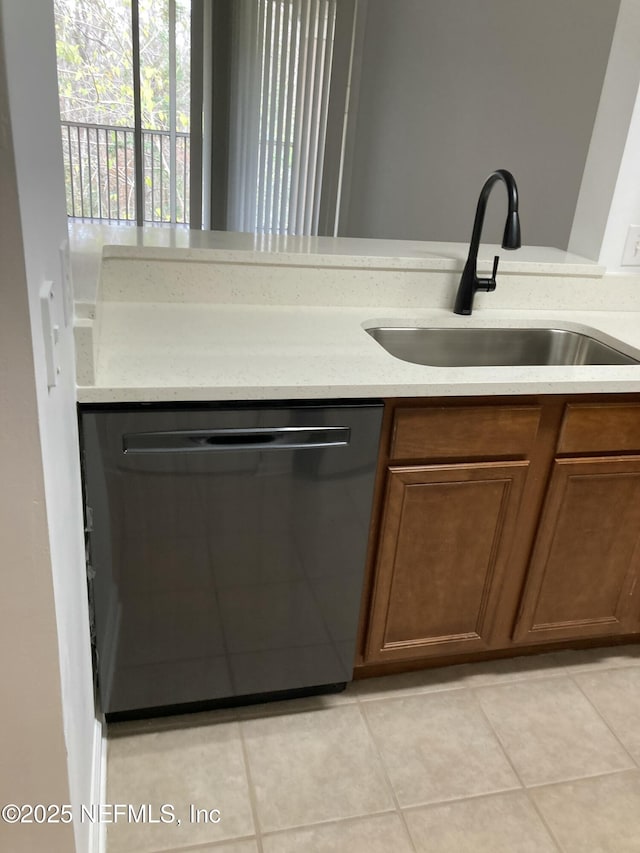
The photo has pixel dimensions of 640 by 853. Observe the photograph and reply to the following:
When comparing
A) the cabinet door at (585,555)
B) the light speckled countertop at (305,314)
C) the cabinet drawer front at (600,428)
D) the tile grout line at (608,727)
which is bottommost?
the tile grout line at (608,727)

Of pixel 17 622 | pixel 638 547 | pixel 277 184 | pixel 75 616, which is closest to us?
pixel 17 622

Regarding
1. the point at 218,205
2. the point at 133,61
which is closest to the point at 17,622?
the point at 133,61

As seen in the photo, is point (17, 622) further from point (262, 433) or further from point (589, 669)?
point (589, 669)

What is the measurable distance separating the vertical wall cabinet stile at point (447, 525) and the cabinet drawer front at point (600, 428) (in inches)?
3.7

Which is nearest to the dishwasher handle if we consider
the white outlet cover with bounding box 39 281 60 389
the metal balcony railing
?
the white outlet cover with bounding box 39 281 60 389

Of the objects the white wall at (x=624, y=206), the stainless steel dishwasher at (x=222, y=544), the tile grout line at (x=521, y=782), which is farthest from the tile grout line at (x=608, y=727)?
the white wall at (x=624, y=206)

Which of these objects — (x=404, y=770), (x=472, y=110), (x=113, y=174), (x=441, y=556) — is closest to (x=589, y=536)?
(x=441, y=556)

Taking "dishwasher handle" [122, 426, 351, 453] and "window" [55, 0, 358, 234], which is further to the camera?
"window" [55, 0, 358, 234]

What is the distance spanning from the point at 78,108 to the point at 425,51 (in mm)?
2539

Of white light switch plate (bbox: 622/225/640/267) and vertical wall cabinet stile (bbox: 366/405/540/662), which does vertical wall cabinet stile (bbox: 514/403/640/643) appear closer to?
vertical wall cabinet stile (bbox: 366/405/540/662)

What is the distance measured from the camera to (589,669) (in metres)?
2.05

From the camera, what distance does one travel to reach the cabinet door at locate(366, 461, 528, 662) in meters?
1.64

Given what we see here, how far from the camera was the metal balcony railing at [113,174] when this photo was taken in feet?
16.7

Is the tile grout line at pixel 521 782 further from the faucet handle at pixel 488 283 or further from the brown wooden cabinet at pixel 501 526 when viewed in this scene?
the faucet handle at pixel 488 283
